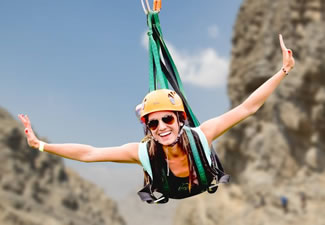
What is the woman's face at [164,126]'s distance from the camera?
3117mm

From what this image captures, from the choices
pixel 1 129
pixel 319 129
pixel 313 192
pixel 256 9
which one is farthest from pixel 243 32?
pixel 1 129

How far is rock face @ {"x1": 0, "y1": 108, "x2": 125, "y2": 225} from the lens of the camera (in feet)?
66.2

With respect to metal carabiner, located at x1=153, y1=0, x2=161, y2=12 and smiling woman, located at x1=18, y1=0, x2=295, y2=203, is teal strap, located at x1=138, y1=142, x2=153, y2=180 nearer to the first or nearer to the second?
smiling woman, located at x1=18, y1=0, x2=295, y2=203

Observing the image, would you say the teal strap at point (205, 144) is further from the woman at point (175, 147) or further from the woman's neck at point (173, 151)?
the woman's neck at point (173, 151)

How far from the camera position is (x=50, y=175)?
25.6 metres

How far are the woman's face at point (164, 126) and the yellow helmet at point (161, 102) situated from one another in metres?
0.05

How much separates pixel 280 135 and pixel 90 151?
16.0 m

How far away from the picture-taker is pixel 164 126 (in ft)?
10.2

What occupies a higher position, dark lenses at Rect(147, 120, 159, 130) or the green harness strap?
the green harness strap

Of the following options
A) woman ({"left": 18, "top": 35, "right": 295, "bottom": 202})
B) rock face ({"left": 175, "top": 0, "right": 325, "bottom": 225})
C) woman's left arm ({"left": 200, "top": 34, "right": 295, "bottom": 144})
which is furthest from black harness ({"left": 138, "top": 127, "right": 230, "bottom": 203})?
rock face ({"left": 175, "top": 0, "right": 325, "bottom": 225})

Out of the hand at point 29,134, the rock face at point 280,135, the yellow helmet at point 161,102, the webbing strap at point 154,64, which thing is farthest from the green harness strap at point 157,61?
the rock face at point 280,135

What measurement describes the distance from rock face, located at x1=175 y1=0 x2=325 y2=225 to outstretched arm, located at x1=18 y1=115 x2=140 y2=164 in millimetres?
13658

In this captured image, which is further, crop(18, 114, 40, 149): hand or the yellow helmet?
crop(18, 114, 40, 149): hand

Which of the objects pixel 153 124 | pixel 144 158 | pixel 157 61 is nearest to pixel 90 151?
pixel 144 158
